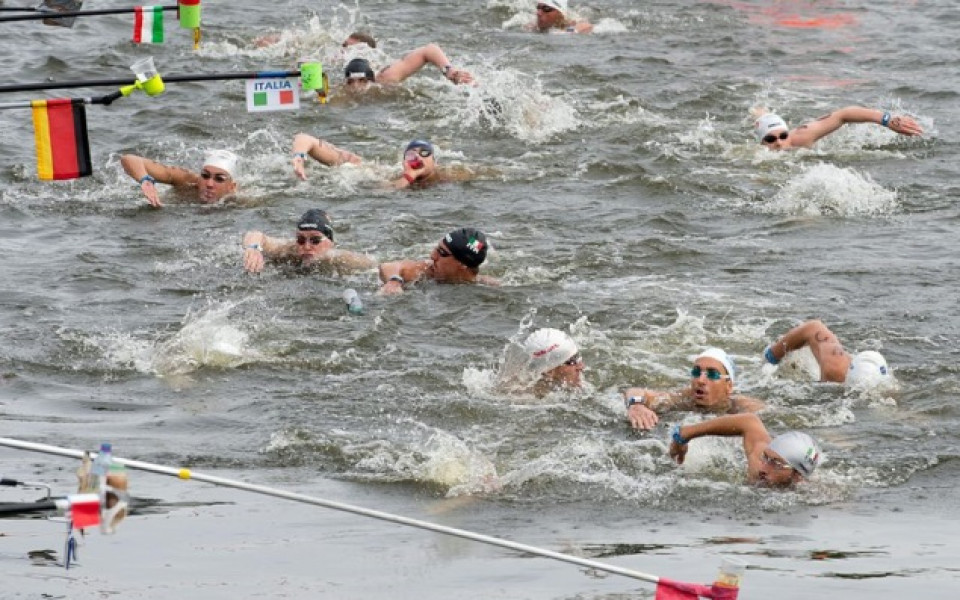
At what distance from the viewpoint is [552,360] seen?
41.3ft

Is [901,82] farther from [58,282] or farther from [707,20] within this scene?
[58,282]

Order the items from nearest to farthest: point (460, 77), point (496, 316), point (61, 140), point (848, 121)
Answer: point (61, 140) → point (496, 316) → point (848, 121) → point (460, 77)

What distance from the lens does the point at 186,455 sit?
1112cm

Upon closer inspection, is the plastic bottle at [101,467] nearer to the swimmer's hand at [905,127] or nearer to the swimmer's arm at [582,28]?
the swimmer's hand at [905,127]

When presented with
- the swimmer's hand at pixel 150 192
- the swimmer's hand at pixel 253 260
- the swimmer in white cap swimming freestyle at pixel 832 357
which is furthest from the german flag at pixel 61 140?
the swimmer's hand at pixel 150 192

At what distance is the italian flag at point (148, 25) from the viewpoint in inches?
598

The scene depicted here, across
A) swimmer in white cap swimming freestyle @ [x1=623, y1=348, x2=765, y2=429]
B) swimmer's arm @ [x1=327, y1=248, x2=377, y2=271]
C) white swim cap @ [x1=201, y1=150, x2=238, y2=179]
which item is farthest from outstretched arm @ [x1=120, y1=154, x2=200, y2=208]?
swimmer in white cap swimming freestyle @ [x1=623, y1=348, x2=765, y2=429]

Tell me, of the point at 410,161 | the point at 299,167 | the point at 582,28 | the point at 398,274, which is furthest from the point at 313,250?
the point at 582,28

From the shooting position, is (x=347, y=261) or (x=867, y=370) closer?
(x=867, y=370)

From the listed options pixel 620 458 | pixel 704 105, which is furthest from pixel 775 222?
pixel 620 458

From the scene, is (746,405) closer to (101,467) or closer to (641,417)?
(641,417)

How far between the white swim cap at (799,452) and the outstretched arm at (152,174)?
8515 mm

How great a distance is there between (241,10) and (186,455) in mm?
17091

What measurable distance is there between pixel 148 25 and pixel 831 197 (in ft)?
22.5
